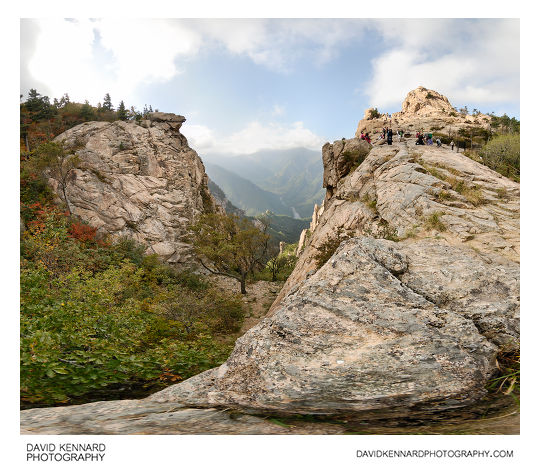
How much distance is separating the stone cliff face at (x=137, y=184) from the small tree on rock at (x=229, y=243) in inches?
303

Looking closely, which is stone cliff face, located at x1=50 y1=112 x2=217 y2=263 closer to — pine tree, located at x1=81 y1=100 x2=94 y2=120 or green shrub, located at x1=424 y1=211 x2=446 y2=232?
pine tree, located at x1=81 y1=100 x2=94 y2=120

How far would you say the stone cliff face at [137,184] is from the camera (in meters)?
30.5

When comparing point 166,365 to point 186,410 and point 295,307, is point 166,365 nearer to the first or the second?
point 186,410

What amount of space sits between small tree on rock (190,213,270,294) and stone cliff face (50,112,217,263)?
7.70 m

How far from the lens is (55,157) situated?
27.9 metres

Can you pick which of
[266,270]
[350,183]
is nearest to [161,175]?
[266,270]

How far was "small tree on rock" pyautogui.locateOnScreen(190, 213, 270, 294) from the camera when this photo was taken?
24.1 meters

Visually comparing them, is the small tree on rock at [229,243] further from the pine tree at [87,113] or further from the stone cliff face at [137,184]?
the pine tree at [87,113]

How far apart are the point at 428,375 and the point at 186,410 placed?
353 centimetres

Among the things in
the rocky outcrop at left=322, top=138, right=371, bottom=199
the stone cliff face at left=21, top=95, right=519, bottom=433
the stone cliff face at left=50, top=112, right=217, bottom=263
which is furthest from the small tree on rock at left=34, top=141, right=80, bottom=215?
the stone cliff face at left=21, top=95, right=519, bottom=433
